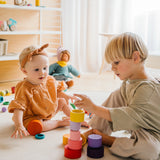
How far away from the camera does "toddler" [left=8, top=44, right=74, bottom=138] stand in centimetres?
139

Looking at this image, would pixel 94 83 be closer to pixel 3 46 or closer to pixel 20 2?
pixel 3 46

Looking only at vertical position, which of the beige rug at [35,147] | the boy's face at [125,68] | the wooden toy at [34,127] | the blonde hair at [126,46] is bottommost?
the beige rug at [35,147]

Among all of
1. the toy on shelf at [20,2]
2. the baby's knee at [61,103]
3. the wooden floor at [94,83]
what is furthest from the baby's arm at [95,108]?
the toy on shelf at [20,2]

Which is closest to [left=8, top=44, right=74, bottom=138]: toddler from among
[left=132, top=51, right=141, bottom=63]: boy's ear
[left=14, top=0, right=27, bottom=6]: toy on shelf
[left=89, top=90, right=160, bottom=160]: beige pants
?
[left=89, top=90, right=160, bottom=160]: beige pants

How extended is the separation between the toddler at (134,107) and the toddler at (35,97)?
13.9 inches

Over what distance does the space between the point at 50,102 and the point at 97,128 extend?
0.31m

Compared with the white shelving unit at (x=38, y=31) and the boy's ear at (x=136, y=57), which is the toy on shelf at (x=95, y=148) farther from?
the white shelving unit at (x=38, y=31)

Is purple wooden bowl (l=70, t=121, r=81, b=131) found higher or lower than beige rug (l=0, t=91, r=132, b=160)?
higher

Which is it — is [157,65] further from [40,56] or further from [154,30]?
[40,56]

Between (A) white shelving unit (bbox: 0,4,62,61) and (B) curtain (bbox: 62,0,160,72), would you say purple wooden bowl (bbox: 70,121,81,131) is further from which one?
(B) curtain (bbox: 62,0,160,72)

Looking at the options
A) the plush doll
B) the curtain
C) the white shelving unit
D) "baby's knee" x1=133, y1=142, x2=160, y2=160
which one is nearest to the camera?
"baby's knee" x1=133, y1=142, x2=160, y2=160

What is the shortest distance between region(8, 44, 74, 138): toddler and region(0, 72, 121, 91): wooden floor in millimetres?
931

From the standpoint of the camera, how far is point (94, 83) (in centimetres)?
268

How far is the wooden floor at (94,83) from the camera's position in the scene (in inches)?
97.2
